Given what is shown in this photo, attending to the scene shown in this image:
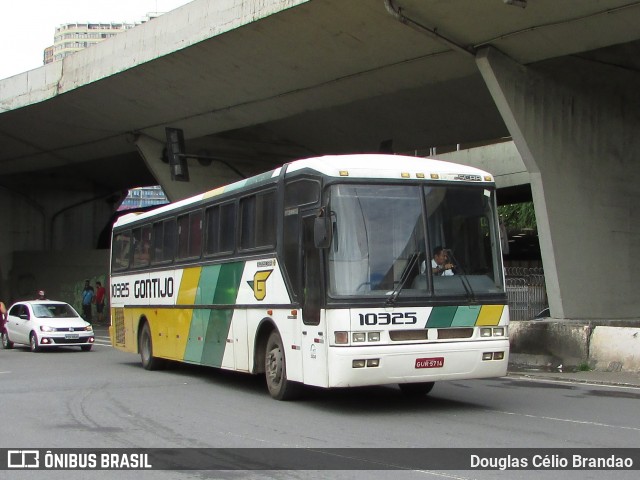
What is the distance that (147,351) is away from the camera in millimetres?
17594

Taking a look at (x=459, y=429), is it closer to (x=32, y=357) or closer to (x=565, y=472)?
(x=565, y=472)

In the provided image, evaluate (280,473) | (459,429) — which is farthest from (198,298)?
(280,473)

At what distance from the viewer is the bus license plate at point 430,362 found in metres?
10.4

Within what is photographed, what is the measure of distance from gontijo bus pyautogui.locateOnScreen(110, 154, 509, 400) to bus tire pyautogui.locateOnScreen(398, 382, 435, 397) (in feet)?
0.08

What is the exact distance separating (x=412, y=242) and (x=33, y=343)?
15940 mm

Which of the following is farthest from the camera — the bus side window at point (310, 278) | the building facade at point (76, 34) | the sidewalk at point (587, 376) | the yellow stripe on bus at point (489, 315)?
the building facade at point (76, 34)

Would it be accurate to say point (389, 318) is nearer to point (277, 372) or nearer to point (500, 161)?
point (277, 372)

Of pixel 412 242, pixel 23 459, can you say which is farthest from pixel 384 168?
pixel 23 459

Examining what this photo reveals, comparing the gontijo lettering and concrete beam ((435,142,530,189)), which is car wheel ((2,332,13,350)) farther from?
concrete beam ((435,142,530,189))

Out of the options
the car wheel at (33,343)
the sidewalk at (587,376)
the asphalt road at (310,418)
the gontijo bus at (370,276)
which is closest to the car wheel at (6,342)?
the car wheel at (33,343)

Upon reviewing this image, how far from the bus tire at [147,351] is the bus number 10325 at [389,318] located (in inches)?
318

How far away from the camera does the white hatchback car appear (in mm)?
23219

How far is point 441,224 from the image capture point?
1081 centimetres

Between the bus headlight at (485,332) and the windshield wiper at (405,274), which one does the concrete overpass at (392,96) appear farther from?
the bus headlight at (485,332)
